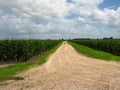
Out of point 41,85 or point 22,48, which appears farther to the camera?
point 22,48

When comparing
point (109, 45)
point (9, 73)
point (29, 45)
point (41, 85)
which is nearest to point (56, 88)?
point (41, 85)

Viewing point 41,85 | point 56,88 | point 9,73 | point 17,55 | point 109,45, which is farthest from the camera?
point 109,45

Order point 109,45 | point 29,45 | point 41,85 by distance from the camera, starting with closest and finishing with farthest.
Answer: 1. point 41,85
2. point 29,45
3. point 109,45

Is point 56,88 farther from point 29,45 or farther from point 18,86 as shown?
point 29,45

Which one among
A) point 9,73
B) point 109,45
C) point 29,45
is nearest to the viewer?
point 9,73

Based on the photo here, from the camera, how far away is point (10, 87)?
11.0 m

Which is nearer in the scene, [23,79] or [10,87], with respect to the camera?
[10,87]

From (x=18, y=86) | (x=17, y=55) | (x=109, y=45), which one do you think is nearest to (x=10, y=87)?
(x=18, y=86)

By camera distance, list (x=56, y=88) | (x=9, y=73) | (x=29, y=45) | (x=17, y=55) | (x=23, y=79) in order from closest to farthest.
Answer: (x=56, y=88) → (x=23, y=79) → (x=9, y=73) → (x=17, y=55) → (x=29, y=45)

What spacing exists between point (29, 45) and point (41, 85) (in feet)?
48.4

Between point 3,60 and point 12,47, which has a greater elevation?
point 12,47

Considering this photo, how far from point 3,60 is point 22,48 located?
245cm

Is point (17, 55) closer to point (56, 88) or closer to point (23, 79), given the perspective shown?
point (23, 79)

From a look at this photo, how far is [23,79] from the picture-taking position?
12945 mm
